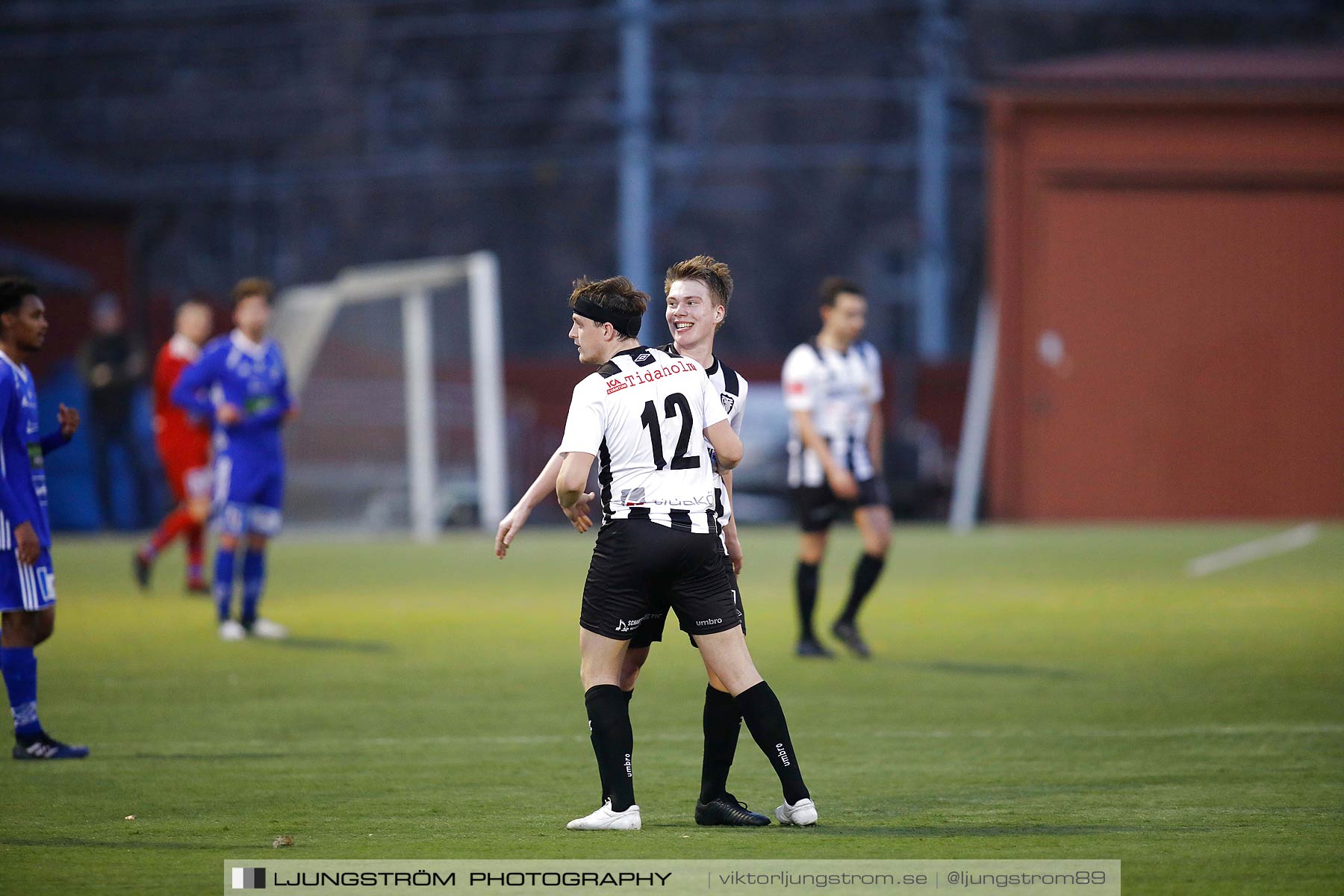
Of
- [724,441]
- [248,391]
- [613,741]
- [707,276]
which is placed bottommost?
[613,741]

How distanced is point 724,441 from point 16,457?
308 cm

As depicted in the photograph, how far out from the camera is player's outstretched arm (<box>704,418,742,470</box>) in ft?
18.4

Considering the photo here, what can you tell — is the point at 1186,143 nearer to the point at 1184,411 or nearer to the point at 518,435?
the point at 1184,411

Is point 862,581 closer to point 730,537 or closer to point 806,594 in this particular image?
point 806,594

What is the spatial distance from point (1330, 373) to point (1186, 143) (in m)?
3.42

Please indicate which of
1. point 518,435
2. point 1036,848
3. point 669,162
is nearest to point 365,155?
point 669,162

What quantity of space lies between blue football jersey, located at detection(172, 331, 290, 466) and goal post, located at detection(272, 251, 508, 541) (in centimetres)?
819

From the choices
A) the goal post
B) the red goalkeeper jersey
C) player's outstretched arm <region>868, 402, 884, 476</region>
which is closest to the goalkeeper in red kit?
the red goalkeeper jersey

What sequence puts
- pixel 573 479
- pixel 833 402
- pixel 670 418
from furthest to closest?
1. pixel 833 402
2. pixel 670 418
3. pixel 573 479

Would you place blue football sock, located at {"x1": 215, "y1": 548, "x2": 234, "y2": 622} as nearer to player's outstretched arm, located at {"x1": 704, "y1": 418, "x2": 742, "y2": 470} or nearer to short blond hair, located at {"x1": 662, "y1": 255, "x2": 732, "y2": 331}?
short blond hair, located at {"x1": 662, "y1": 255, "x2": 732, "y2": 331}

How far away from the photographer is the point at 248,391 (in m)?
11.0

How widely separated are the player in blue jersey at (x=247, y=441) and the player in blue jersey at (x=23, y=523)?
3.64 meters

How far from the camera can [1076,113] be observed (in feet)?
72.4

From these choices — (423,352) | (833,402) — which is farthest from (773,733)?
(423,352)
